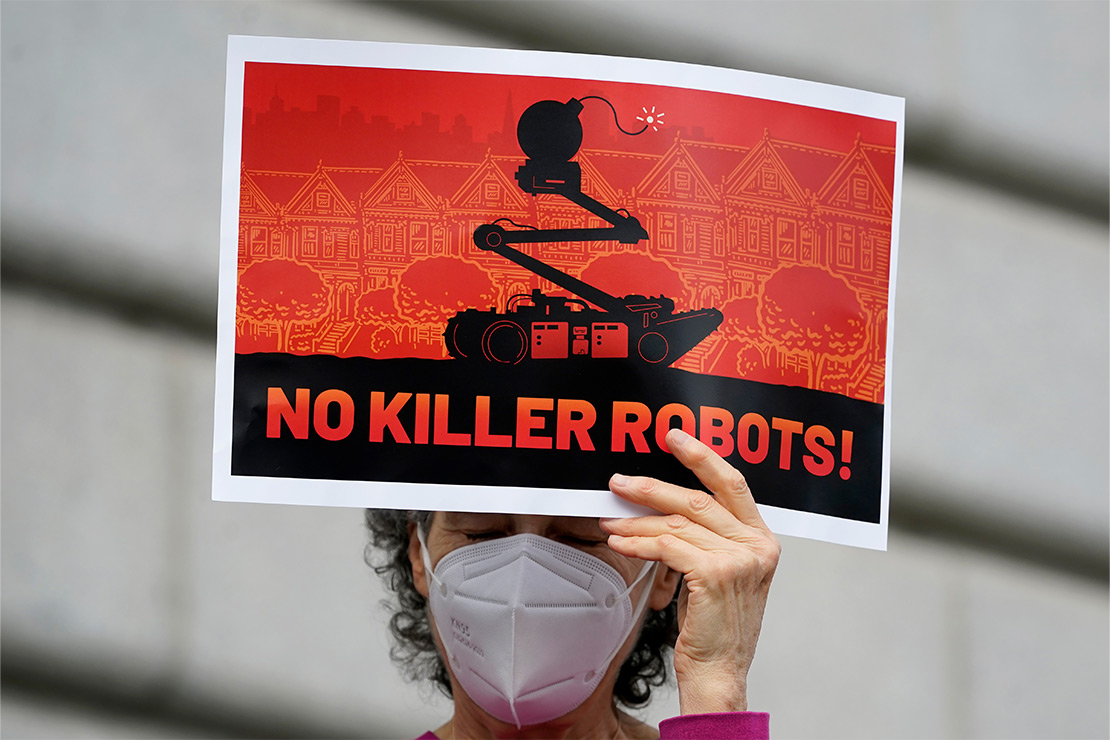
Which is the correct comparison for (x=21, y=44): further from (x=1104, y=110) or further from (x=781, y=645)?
(x=1104, y=110)

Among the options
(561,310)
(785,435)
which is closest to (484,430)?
(561,310)

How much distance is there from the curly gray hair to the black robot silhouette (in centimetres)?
56

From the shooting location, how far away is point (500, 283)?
1.40 meters

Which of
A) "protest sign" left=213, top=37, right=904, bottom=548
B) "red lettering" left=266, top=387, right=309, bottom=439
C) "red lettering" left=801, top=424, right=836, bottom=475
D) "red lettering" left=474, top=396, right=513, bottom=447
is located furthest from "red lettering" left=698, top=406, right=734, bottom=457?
"red lettering" left=266, top=387, right=309, bottom=439

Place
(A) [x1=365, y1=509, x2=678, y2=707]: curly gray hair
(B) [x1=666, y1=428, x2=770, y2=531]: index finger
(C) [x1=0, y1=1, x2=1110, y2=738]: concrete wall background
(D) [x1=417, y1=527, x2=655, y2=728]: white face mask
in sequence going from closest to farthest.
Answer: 1. (B) [x1=666, y1=428, x2=770, y2=531]: index finger
2. (D) [x1=417, y1=527, x2=655, y2=728]: white face mask
3. (A) [x1=365, y1=509, x2=678, y2=707]: curly gray hair
4. (C) [x1=0, y1=1, x2=1110, y2=738]: concrete wall background

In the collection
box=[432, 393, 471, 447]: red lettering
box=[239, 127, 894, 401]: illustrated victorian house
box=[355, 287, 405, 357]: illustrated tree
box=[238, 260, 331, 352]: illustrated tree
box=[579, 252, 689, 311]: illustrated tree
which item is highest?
box=[239, 127, 894, 401]: illustrated victorian house

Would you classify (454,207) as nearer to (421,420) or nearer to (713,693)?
(421,420)

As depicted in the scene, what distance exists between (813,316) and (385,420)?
0.57 m

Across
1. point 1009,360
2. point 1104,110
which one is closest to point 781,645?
point 1009,360

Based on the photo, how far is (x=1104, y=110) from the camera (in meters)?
2.77

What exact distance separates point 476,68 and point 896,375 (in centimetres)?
160

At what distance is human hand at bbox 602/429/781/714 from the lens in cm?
138

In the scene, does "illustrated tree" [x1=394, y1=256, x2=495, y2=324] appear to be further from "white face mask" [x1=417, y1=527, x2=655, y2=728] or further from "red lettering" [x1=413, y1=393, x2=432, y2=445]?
"white face mask" [x1=417, y1=527, x2=655, y2=728]

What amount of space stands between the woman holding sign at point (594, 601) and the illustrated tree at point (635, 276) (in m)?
0.18
